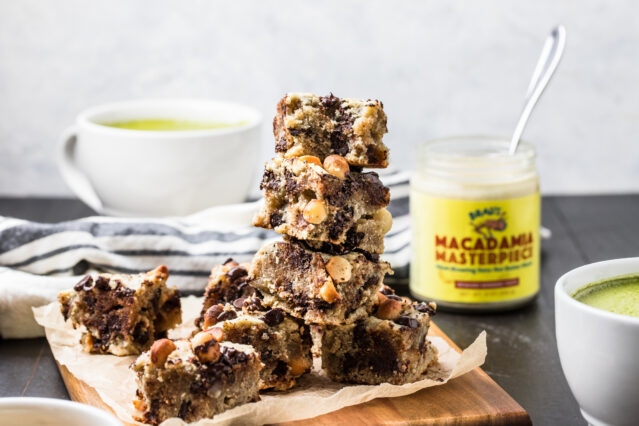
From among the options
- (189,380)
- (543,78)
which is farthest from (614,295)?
(543,78)

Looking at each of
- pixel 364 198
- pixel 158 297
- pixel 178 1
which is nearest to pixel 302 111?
pixel 364 198

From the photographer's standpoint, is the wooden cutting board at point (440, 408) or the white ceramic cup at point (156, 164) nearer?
the wooden cutting board at point (440, 408)

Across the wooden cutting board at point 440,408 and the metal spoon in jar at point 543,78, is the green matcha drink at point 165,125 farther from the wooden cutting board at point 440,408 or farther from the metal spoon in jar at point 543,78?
the wooden cutting board at point 440,408

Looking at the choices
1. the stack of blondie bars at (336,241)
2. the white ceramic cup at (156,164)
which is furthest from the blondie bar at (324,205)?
the white ceramic cup at (156,164)

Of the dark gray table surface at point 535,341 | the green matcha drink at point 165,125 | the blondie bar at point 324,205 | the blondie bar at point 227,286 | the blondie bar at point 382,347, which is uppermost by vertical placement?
the blondie bar at point 324,205

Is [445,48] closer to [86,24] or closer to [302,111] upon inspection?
[86,24]

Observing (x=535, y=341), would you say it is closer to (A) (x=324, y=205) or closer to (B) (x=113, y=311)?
(A) (x=324, y=205)
